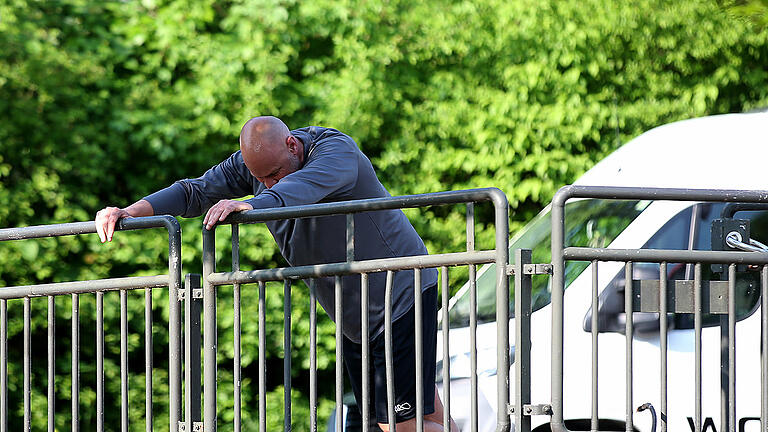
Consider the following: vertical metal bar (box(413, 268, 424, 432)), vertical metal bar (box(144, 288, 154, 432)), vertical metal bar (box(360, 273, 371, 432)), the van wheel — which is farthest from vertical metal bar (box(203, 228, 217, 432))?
the van wheel

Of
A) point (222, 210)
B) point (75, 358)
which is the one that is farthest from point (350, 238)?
point (75, 358)

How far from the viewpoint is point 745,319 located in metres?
4.55

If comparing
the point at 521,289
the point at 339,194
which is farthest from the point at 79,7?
the point at 521,289

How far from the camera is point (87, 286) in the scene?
429cm

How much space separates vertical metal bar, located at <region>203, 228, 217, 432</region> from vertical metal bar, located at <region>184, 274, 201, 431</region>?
38 mm

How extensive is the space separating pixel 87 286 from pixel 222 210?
75 centimetres

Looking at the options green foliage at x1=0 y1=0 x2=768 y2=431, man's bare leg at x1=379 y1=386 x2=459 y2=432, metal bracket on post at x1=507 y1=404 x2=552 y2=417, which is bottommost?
man's bare leg at x1=379 y1=386 x2=459 y2=432

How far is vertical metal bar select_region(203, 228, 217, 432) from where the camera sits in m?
4.10

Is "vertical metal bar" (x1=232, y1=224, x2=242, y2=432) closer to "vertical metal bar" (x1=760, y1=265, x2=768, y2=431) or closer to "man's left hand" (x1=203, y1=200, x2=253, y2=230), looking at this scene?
"man's left hand" (x1=203, y1=200, x2=253, y2=230)

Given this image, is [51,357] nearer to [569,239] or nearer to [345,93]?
[569,239]

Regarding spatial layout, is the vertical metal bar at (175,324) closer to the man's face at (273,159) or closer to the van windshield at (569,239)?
the man's face at (273,159)

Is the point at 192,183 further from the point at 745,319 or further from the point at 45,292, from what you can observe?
the point at 745,319

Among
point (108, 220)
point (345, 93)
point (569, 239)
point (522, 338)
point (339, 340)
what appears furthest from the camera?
point (345, 93)

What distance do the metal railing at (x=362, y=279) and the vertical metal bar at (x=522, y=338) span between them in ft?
0.13
